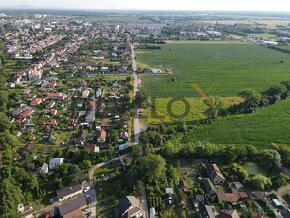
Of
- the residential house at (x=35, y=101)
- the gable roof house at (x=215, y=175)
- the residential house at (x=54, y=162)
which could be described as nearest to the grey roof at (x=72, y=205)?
the residential house at (x=54, y=162)

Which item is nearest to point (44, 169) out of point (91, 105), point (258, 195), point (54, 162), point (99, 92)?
point (54, 162)

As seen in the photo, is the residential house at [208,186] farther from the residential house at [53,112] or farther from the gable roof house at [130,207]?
the residential house at [53,112]

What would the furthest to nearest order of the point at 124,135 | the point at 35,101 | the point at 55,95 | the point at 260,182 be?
the point at 55,95 → the point at 35,101 → the point at 124,135 → the point at 260,182

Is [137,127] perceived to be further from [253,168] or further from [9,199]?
[9,199]

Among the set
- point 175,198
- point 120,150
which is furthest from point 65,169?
point 175,198

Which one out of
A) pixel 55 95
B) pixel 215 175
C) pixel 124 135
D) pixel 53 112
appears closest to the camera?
pixel 215 175

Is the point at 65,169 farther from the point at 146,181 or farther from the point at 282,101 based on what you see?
the point at 282,101
